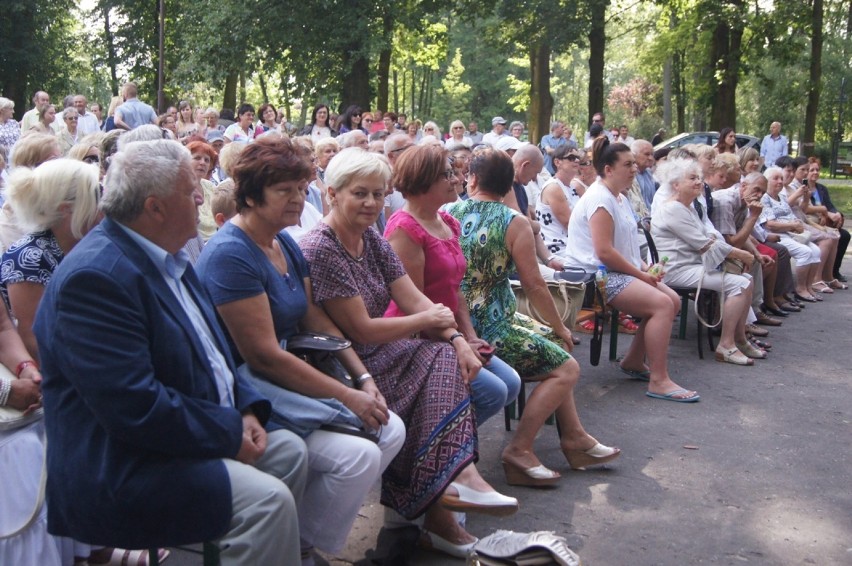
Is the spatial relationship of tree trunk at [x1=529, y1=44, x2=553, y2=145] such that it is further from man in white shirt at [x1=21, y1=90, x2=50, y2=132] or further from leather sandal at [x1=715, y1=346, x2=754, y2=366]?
leather sandal at [x1=715, y1=346, x2=754, y2=366]

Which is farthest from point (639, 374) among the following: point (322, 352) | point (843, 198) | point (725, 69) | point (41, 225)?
point (843, 198)

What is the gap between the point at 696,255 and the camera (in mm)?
7551

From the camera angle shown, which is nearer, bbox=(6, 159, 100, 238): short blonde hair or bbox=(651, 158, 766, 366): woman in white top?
bbox=(6, 159, 100, 238): short blonde hair

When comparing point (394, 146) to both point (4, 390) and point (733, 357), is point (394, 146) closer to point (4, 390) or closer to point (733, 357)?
point (733, 357)

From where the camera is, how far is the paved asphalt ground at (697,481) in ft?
13.2

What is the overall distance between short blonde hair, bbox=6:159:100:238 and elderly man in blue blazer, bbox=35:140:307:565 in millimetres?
798

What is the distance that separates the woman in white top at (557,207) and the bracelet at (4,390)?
5273 mm

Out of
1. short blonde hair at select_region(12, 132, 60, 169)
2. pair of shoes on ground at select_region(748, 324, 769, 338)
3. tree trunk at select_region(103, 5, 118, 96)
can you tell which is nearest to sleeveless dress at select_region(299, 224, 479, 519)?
short blonde hair at select_region(12, 132, 60, 169)

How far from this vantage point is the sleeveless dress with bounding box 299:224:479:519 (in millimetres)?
3627

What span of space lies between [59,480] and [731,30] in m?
23.1

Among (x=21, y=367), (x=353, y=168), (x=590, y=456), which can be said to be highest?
(x=353, y=168)

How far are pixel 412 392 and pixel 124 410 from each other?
1460 mm

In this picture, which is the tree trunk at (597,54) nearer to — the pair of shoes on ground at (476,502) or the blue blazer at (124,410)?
the pair of shoes on ground at (476,502)

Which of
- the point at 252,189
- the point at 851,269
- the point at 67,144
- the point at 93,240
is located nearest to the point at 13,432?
the point at 93,240
